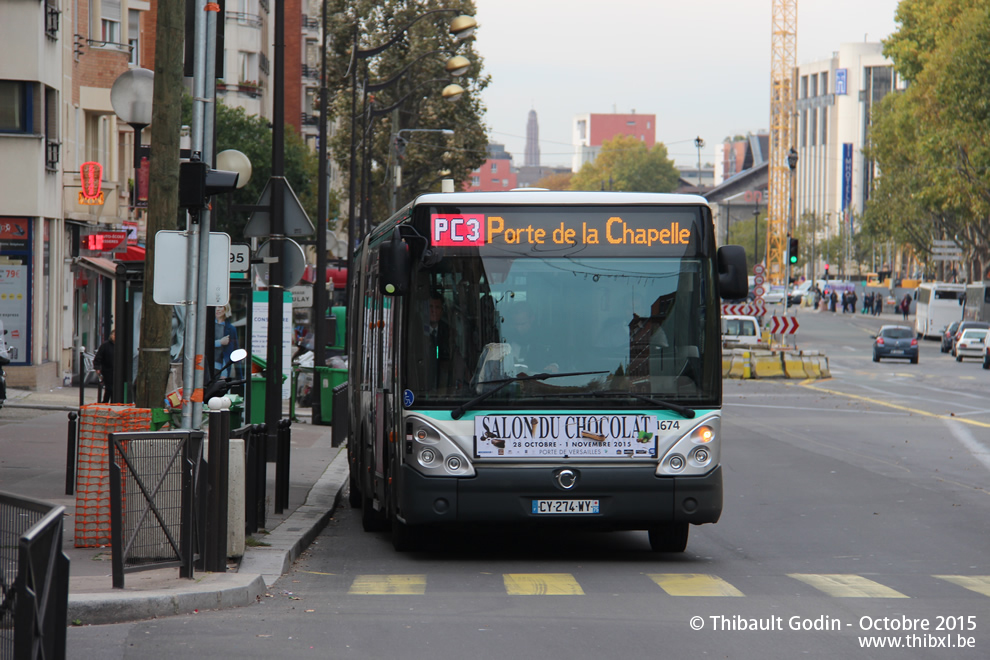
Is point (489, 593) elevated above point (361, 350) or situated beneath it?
situated beneath

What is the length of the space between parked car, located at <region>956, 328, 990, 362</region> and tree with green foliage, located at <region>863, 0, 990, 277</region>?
7.44m

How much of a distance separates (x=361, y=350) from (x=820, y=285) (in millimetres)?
143795

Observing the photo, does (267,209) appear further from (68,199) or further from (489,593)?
(68,199)

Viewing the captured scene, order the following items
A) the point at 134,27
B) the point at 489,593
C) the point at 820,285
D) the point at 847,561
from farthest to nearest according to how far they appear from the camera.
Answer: the point at 820,285 < the point at 134,27 < the point at 847,561 < the point at 489,593

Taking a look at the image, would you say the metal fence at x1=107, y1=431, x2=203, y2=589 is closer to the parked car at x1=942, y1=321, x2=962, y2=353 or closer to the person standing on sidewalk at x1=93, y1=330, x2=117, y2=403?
the person standing on sidewalk at x1=93, y1=330, x2=117, y2=403

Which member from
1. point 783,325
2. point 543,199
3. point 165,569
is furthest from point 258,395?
point 783,325

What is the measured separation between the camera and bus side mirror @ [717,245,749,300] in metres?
10.4

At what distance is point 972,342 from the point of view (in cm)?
5528

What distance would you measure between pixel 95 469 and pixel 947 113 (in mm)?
56463

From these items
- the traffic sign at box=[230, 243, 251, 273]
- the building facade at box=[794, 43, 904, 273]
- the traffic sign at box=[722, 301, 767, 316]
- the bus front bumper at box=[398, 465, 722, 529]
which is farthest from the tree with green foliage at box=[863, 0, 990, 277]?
the building facade at box=[794, 43, 904, 273]

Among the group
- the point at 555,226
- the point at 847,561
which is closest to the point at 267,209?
the point at 555,226

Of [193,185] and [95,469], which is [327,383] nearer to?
[95,469]

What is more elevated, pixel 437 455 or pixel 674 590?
pixel 437 455

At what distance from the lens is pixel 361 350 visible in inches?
561
